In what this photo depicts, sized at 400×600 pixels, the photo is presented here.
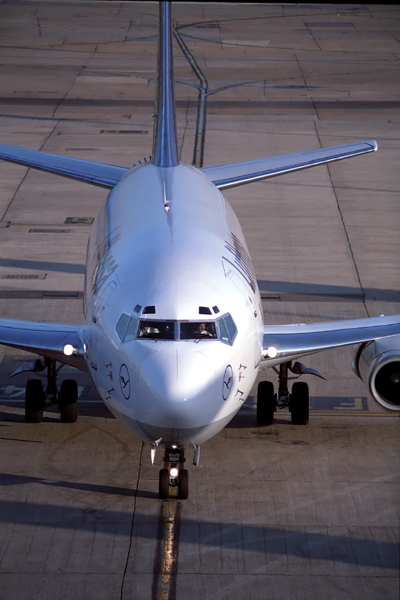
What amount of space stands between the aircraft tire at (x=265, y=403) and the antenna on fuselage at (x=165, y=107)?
19.8 feet

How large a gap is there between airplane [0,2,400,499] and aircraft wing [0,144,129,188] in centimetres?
50

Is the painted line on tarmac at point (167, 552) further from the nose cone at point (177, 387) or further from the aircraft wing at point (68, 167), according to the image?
the aircraft wing at point (68, 167)

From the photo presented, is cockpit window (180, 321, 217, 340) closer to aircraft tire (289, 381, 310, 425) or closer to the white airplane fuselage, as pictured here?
the white airplane fuselage

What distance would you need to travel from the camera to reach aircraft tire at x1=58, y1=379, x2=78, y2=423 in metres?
16.7

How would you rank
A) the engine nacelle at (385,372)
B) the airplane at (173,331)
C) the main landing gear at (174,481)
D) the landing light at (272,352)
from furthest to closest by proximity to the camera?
the engine nacelle at (385,372), the landing light at (272,352), the main landing gear at (174,481), the airplane at (173,331)

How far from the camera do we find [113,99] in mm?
46625

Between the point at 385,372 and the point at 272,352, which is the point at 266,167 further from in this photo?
the point at 385,372

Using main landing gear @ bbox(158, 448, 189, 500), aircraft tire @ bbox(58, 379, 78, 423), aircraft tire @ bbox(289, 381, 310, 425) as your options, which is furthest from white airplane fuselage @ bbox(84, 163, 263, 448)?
aircraft tire @ bbox(289, 381, 310, 425)

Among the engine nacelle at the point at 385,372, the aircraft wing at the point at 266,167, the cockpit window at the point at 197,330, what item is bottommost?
the engine nacelle at the point at 385,372

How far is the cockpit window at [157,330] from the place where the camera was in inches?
497

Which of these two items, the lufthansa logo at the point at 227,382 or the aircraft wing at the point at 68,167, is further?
the aircraft wing at the point at 68,167

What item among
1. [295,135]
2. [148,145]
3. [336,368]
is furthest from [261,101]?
[336,368]

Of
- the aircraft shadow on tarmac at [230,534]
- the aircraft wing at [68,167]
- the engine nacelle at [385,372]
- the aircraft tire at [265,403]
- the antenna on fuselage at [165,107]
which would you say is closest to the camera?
the aircraft shadow on tarmac at [230,534]

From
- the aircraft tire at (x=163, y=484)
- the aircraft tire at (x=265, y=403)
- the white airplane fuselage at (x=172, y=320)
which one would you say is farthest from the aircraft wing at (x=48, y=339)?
the aircraft tire at (x=265, y=403)
